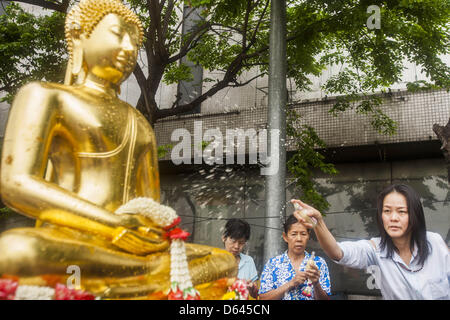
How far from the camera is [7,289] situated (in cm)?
178

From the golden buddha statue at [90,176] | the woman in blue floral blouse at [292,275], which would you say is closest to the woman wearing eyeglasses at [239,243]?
the woman in blue floral blouse at [292,275]

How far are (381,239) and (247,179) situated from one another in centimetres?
536

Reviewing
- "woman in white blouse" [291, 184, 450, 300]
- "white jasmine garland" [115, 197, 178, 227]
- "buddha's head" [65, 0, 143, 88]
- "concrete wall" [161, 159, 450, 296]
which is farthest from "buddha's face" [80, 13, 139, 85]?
"concrete wall" [161, 159, 450, 296]

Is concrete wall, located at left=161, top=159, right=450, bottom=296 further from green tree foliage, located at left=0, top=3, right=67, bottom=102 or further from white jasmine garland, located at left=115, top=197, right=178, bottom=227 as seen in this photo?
white jasmine garland, located at left=115, top=197, right=178, bottom=227

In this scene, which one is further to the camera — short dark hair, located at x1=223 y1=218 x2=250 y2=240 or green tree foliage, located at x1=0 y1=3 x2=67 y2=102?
green tree foliage, located at x1=0 y1=3 x2=67 y2=102

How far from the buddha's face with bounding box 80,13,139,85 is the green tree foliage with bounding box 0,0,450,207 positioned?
107 inches

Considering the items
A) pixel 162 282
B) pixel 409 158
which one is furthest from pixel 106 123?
pixel 409 158

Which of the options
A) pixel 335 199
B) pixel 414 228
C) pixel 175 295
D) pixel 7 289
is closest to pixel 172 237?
pixel 175 295

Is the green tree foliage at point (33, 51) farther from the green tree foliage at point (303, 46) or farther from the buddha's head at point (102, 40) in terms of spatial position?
the buddha's head at point (102, 40)

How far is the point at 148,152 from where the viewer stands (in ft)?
8.70

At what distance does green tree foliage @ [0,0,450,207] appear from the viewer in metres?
5.16

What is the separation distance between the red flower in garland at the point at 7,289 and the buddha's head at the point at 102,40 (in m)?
1.17

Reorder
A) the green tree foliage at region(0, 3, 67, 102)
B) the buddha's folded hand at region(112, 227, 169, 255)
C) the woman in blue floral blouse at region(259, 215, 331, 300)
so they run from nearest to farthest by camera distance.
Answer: the buddha's folded hand at region(112, 227, 169, 255) < the woman in blue floral blouse at region(259, 215, 331, 300) < the green tree foliage at region(0, 3, 67, 102)
